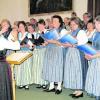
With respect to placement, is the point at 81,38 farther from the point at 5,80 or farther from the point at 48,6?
the point at 48,6

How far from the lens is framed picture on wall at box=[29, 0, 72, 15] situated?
30.8ft

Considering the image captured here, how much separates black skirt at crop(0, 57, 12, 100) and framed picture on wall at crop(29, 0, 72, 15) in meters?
5.73

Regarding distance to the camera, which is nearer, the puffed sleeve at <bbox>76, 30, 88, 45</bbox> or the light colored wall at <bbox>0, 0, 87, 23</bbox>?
the puffed sleeve at <bbox>76, 30, 88, 45</bbox>

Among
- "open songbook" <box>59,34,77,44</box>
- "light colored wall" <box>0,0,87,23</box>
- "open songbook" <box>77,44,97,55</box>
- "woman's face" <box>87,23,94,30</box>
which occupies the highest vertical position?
"light colored wall" <box>0,0,87,23</box>

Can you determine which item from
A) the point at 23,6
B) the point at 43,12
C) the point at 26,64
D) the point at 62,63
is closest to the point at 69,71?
the point at 62,63

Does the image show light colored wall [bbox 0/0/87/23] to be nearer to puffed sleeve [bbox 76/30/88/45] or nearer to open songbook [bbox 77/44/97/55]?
puffed sleeve [bbox 76/30/88/45]

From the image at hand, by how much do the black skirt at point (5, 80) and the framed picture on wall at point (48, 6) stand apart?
5.73m

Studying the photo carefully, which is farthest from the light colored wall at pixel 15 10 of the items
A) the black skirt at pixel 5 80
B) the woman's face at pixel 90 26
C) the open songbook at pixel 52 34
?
the black skirt at pixel 5 80

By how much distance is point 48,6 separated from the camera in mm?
10250

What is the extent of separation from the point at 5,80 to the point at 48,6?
6.70 meters

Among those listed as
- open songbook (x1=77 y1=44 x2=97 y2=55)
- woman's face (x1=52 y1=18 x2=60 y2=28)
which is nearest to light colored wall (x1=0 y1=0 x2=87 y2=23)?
woman's face (x1=52 y1=18 x2=60 y2=28)

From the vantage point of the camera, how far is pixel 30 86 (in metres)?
6.19

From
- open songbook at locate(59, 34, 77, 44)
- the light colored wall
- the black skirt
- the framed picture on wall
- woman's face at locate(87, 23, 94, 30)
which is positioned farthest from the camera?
the light colored wall

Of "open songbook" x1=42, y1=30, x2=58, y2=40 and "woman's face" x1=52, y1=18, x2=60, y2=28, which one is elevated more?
"woman's face" x1=52, y1=18, x2=60, y2=28
